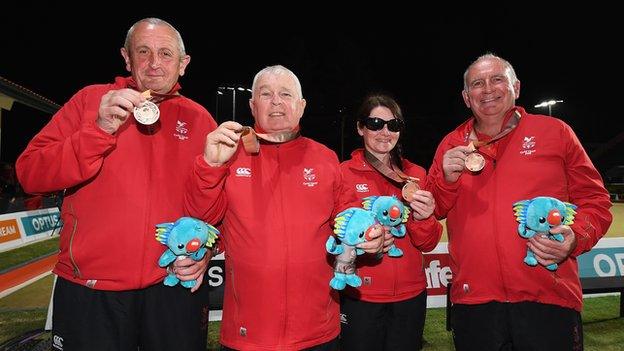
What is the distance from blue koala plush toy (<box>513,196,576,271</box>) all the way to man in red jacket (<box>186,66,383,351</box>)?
0.99m

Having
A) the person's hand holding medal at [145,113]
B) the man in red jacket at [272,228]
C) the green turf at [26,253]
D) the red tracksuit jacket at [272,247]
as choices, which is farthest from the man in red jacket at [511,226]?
the green turf at [26,253]

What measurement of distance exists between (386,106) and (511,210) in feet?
4.69

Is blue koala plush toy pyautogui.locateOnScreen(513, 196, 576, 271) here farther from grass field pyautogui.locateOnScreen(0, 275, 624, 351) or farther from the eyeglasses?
grass field pyautogui.locateOnScreen(0, 275, 624, 351)

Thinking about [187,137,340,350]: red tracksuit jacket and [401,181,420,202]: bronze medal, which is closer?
[187,137,340,350]: red tracksuit jacket

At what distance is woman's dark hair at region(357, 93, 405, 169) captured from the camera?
13.0 ft

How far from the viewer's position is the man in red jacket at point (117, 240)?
102 inches

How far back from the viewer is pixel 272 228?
2.63 meters

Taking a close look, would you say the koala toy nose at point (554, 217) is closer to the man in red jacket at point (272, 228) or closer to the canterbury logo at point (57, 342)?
the man in red jacket at point (272, 228)

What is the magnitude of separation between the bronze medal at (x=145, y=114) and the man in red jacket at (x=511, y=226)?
199 centimetres

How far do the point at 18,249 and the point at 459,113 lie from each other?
3929 centimetres

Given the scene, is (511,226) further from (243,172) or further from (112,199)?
(112,199)

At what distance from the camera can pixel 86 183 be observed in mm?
2697

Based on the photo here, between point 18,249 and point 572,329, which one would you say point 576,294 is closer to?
point 572,329

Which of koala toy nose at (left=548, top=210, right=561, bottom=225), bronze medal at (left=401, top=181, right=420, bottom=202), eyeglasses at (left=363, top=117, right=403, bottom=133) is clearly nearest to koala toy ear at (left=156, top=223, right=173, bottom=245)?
bronze medal at (left=401, top=181, right=420, bottom=202)
